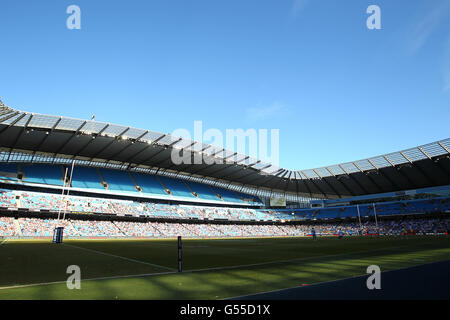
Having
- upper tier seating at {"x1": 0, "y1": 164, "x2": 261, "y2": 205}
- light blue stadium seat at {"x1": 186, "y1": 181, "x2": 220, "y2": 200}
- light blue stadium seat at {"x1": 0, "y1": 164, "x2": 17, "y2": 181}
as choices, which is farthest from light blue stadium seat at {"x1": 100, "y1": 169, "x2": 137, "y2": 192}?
light blue stadium seat at {"x1": 186, "y1": 181, "x2": 220, "y2": 200}

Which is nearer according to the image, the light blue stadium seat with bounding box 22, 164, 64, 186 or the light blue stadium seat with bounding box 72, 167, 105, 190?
the light blue stadium seat with bounding box 22, 164, 64, 186

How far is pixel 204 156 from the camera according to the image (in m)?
61.2

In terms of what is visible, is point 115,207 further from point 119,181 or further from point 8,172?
point 8,172

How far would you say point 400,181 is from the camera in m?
64.4

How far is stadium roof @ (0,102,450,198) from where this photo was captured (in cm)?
4428

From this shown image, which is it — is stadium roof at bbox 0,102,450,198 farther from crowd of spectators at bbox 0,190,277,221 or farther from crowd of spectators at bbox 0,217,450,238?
crowd of spectators at bbox 0,217,450,238

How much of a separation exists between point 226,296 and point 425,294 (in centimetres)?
394

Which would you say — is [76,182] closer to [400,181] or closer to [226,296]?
[226,296]

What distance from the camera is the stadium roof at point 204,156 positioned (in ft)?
Result: 145

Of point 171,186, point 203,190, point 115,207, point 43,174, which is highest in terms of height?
point 43,174

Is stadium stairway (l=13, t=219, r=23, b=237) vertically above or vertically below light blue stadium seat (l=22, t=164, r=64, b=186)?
below

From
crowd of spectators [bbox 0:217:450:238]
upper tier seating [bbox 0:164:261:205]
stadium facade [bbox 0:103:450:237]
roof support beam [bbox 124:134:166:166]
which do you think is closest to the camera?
crowd of spectators [bbox 0:217:450:238]

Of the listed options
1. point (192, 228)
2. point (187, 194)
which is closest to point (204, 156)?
point (192, 228)
